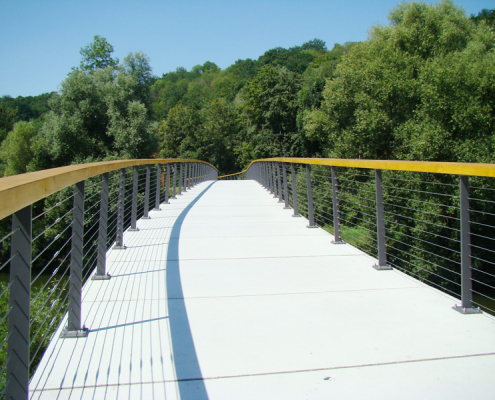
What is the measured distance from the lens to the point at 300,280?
11.4ft

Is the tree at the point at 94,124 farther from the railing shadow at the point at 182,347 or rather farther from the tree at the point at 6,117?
the tree at the point at 6,117

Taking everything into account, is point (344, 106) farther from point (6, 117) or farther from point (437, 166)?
point (6, 117)

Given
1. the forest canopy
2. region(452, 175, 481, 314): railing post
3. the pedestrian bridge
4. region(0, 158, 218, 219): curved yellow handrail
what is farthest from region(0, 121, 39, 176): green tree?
region(452, 175, 481, 314): railing post

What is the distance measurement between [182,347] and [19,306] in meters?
1.01

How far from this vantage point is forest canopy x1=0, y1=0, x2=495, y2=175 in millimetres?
15727

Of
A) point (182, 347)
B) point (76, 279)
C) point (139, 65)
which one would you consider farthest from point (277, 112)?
point (182, 347)

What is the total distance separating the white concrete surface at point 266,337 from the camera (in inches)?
76.4

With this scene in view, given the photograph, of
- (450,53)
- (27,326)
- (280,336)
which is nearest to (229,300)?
(280,336)

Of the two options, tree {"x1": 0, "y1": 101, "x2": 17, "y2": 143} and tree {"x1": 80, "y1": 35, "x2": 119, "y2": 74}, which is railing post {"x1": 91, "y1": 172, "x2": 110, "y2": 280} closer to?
tree {"x1": 80, "y1": 35, "x2": 119, "y2": 74}

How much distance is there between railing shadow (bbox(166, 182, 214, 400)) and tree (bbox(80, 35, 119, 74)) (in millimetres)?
44232

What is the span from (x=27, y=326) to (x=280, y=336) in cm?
139

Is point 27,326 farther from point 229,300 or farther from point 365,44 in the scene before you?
point 365,44

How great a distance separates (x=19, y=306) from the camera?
1.56 meters


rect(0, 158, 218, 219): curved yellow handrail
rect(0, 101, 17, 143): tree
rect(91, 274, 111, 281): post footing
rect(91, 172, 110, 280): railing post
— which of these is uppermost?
rect(0, 101, 17, 143): tree
